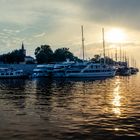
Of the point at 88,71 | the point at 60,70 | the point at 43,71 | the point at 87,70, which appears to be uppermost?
the point at 60,70

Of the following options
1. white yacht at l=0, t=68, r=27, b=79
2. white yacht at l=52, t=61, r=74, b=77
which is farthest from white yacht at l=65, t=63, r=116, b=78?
white yacht at l=0, t=68, r=27, b=79

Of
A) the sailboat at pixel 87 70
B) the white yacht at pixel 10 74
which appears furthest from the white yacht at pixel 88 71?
the white yacht at pixel 10 74

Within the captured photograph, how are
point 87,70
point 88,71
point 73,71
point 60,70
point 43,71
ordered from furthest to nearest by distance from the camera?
point 43,71 → point 60,70 → point 73,71 → point 88,71 → point 87,70

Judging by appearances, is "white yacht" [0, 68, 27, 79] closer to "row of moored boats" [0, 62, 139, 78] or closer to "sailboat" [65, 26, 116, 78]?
"row of moored boats" [0, 62, 139, 78]

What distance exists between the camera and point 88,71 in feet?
447

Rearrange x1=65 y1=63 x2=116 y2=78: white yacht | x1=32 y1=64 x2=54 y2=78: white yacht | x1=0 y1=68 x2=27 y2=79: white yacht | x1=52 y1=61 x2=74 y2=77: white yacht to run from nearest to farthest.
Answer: x1=65 y1=63 x2=116 y2=78: white yacht < x1=0 y1=68 x2=27 y2=79: white yacht < x1=52 y1=61 x2=74 y2=77: white yacht < x1=32 y1=64 x2=54 y2=78: white yacht

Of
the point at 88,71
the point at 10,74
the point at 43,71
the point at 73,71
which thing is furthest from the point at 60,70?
the point at 10,74

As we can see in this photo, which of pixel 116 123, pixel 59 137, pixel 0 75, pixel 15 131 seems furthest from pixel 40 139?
pixel 0 75

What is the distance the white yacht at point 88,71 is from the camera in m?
136

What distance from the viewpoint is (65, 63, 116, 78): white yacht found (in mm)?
135750

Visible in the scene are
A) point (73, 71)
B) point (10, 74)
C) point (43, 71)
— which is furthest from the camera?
point (43, 71)

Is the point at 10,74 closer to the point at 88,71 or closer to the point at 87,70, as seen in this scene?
the point at 87,70

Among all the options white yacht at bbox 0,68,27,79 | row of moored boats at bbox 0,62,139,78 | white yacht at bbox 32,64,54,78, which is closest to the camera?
row of moored boats at bbox 0,62,139,78

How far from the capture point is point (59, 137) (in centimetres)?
2217
